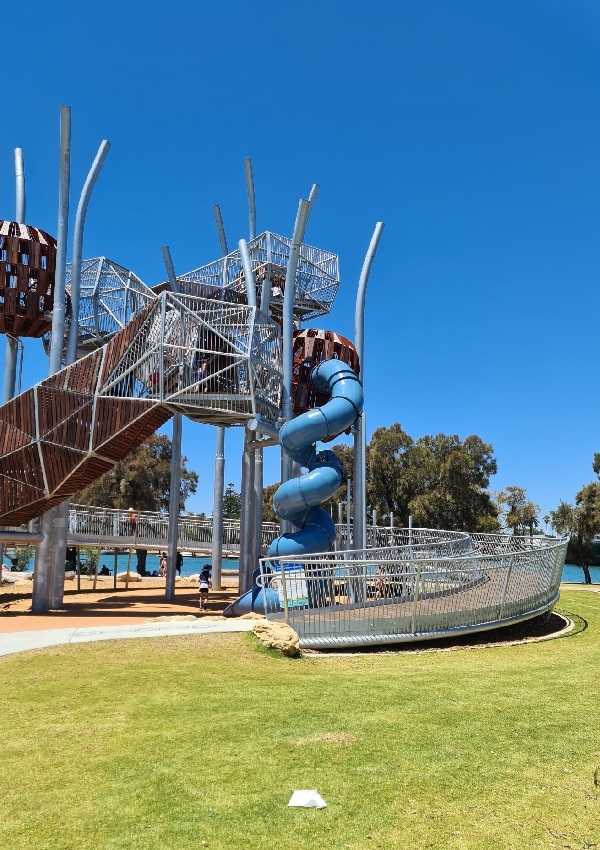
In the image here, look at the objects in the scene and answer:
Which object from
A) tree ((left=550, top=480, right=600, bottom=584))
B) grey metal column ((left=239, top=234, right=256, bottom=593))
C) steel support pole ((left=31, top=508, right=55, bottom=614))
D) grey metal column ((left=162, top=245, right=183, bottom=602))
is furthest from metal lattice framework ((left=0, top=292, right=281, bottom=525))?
tree ((left=550, top=480, right=600, bottom=584))

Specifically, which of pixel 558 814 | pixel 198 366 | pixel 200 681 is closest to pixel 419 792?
pixel 558 814

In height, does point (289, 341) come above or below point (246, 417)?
above

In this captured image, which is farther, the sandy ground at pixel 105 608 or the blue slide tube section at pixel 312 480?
the blue slide tube section at pixel 312 480

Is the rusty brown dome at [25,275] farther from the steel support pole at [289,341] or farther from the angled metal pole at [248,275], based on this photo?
the steel support pole at [289,341]

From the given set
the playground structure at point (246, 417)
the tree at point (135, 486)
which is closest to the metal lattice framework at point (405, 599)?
the playground structure at point (246, 417)

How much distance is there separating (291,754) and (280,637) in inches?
204

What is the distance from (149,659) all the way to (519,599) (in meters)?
7.38

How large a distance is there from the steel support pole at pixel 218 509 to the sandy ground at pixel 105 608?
40.3 inches

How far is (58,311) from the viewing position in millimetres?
19641

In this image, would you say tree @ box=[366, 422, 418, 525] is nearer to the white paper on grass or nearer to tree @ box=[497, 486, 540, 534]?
tree @ box=[497, 486, 540, 534]

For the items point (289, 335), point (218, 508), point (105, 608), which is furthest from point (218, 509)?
point (289, 335)

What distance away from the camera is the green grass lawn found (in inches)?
171

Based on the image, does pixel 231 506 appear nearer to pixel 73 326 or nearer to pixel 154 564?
pixel 154 564

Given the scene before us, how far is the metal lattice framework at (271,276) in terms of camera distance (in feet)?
83.7
